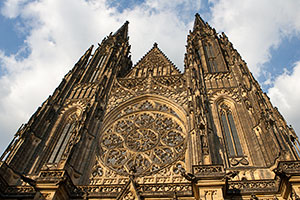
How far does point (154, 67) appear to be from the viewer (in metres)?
20.5

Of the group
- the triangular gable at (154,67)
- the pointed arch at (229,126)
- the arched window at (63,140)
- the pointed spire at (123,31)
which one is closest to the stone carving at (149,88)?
the triangular gable at (154,67)

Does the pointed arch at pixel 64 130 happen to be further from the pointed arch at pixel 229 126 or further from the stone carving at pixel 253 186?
the stone carving at pixel 253 186

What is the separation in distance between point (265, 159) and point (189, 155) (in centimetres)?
303

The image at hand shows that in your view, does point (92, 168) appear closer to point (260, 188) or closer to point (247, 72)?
point (260, 188)

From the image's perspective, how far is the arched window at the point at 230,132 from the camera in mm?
12094

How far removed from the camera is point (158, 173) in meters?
11.3

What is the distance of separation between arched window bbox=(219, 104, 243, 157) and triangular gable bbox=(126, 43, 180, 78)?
571 centimetres

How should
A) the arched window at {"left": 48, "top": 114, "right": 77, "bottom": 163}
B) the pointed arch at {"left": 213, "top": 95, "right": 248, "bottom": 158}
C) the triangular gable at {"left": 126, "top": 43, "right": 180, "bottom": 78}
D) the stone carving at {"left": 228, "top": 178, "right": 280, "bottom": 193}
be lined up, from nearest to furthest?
the stone carving at {"left": 228, "top": 178, "right": 280, "bottom": 193} → the pointed arch at {"left": 213, "top": 95, "right": 248, "bottom": 158} → the arched window at {"left": 48, "top": 114, "right": 77, "bottom": 163} → the triangular gable at {"left": 126, "top": 43, "right": 180, "bottom": 78}

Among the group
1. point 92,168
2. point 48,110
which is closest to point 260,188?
point 92,168

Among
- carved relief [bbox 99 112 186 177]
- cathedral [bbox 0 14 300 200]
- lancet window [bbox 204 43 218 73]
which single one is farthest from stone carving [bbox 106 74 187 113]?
lancet window [bbox 204 43 218 73]

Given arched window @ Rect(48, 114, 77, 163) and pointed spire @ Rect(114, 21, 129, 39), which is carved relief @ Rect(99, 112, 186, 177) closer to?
arched window @ Rect(48, 114, 77, 163)

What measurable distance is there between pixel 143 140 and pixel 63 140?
14.2 ft

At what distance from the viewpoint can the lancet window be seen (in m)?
18.5

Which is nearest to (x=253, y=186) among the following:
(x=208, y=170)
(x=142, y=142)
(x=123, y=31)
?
(x=208, y=170)
